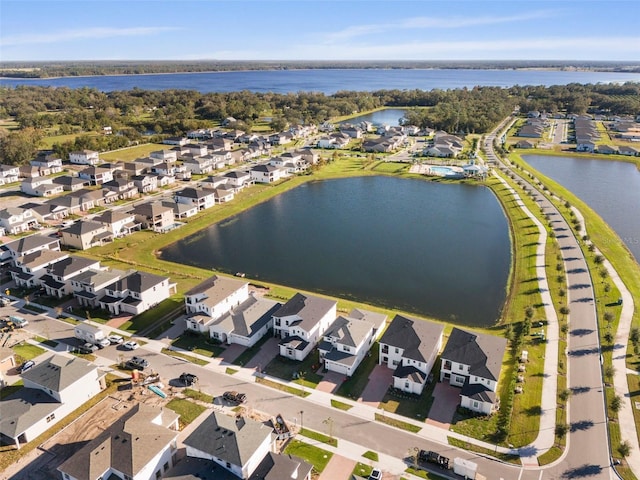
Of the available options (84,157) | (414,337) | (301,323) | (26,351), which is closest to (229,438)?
(301,323)

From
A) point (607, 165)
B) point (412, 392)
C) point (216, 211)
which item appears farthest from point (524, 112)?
point (412, 392)

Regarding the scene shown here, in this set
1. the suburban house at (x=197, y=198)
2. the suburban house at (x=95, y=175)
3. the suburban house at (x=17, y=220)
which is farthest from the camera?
the suburban house at (x=95, y=175)

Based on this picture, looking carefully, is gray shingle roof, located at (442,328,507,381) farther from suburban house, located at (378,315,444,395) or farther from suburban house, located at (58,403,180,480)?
suburban house, located at (58,403,180,480)

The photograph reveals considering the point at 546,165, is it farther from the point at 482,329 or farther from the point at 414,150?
the point at 482,329

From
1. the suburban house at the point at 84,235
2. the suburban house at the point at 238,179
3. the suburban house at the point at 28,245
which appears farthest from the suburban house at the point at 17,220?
the suburban house at the point at 238,179

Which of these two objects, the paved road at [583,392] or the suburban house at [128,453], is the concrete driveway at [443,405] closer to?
the paved road at [583,392]

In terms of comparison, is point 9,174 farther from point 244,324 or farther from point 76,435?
point 76,435
